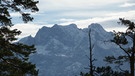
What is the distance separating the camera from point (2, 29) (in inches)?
850

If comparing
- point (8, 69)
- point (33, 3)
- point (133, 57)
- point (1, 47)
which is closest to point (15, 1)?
point (33, 3)

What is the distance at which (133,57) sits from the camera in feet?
93.2

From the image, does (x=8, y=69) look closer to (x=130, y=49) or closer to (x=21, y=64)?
(x=21, y=64)

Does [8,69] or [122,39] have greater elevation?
[122,39]

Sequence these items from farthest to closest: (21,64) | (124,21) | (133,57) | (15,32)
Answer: (124,21) → (133,57) → (15,32) → (21,64)

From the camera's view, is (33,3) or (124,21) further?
(124,21)

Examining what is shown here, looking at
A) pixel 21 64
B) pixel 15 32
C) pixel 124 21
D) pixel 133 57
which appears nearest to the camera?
pixel 21 64

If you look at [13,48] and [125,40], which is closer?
[13,48]

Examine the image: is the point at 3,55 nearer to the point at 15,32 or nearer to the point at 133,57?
the point at 15,32

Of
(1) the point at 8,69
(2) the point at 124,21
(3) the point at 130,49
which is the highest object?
(2) the point at 124,21

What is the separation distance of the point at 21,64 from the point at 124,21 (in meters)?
11.7

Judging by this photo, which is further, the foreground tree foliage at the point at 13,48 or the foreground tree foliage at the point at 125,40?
the foreground tree foliage at the point at 125,40

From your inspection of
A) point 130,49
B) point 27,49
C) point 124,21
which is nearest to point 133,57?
point 130,49

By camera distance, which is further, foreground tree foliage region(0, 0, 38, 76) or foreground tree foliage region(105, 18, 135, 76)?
foreground tree foliage region(105, 18, 135, 76)
